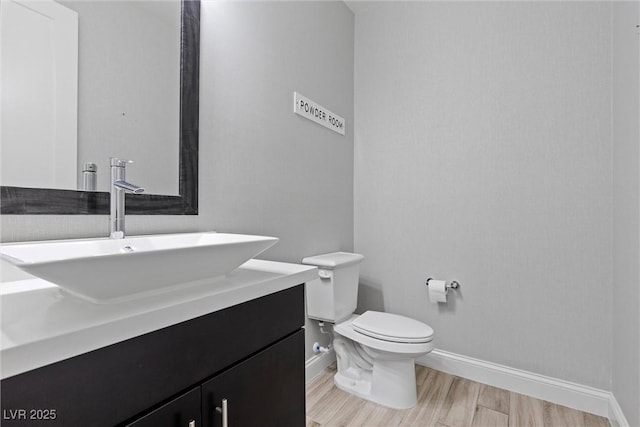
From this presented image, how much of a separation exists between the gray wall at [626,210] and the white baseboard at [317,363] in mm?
1418

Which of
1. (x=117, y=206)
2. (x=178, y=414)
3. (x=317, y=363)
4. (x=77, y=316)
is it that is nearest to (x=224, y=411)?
(x=178, y=414)

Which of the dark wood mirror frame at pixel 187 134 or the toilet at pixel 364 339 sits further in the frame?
the toilet at pixel 364 339

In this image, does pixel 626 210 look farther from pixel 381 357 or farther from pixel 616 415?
pixel 381 357

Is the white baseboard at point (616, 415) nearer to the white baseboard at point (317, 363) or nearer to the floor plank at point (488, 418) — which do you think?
→ the floor plank at point (488, 418)

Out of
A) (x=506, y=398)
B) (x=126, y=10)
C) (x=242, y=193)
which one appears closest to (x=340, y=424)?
(x=506, y=398)

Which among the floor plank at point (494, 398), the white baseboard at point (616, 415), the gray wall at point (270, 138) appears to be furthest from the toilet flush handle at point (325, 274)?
the white baseboard at point (616, 415)

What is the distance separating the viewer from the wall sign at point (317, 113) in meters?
1.81

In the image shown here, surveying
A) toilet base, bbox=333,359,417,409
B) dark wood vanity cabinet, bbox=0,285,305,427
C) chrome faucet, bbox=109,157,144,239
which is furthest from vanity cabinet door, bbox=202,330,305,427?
toilet base, bbox=333,359,417,409

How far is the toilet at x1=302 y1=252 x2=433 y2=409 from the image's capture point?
1.59 metres

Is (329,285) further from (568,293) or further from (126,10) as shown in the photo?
(126,10)

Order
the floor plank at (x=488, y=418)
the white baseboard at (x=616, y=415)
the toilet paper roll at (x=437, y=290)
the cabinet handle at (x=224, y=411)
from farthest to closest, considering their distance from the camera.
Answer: the toilet paper roll at (x=437, y=290) < the floor plank at (x=488, y=418) < the white baseboard at (x=616, y=415) < the cabinet handle at (x=224, y=411)

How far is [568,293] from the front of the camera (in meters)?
1.69

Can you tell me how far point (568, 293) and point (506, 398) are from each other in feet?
2.13

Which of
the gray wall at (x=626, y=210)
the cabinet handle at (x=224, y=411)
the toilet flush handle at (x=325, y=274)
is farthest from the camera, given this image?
the toilet flush handle at (x=325, y=274)
